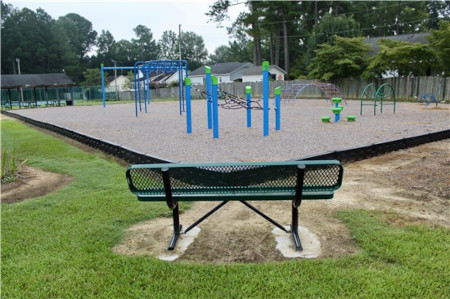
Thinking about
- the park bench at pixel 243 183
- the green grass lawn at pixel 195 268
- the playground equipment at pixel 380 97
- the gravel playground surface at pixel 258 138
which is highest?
the playground equipment at pixel 380 97

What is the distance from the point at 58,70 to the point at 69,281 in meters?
78.6

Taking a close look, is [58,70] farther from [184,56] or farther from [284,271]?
[284,271]

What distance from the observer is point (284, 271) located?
114 inches

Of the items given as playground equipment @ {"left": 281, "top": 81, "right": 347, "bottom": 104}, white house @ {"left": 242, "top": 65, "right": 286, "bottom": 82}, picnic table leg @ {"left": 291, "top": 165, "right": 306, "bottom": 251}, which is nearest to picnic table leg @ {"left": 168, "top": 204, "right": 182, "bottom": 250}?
picnic table leg @ {"left": 291, "top": 165, "right": 306, "bottom": 251}

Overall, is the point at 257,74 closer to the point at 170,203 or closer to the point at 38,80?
the point at 38,80

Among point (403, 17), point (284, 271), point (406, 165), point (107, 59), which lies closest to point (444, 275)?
point (284, 271)

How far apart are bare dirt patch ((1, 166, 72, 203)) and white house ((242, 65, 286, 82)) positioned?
131ft

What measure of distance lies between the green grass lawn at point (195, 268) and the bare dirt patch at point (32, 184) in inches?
41.8

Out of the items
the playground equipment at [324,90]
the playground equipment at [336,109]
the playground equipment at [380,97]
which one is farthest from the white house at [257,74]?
the playground equipment at [336,109]

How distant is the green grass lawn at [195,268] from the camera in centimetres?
265

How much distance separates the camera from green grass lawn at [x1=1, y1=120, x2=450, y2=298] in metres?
2.65

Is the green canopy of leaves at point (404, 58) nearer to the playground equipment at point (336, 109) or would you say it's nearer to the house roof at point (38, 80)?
the playground equipment at point (336, 109)

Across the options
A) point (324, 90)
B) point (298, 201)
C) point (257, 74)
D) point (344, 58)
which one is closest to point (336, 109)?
point (298, 201)

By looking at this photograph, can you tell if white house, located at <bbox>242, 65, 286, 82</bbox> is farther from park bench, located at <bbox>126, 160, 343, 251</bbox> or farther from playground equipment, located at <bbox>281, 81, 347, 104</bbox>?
park bench, located at <bbox>126, 160, 343, 251</bbox>
